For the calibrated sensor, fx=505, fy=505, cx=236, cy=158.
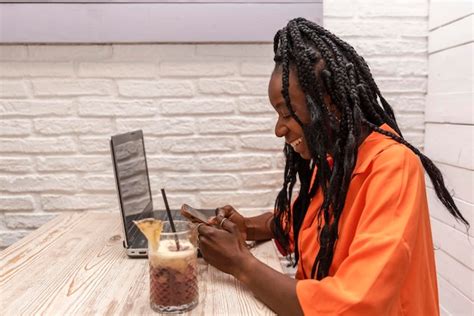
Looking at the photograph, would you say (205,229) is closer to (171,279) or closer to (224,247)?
(224,247)

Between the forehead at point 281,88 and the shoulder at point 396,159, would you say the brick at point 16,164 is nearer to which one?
the forehead at point 281,88

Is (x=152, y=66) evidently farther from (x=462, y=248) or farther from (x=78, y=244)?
(x=462, y=248)

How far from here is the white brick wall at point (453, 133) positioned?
4.75 feet

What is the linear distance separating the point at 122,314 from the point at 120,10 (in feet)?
3.17

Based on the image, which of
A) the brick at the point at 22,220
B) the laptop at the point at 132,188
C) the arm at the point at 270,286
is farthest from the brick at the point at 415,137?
the brick at the point at 22,220

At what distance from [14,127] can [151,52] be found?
478 mm

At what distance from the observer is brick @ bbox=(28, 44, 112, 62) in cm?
152

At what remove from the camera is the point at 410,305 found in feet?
2.77

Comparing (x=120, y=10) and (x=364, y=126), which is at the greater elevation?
(x=120, y=10)

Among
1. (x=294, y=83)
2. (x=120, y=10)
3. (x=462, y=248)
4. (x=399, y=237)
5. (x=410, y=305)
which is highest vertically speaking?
(x=120, y=10)

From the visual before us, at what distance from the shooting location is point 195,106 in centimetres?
155

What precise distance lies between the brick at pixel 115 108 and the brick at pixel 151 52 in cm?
13

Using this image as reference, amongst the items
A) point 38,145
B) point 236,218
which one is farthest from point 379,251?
point 38,145

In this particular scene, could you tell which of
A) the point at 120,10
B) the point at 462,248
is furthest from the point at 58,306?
the point at 462,248
